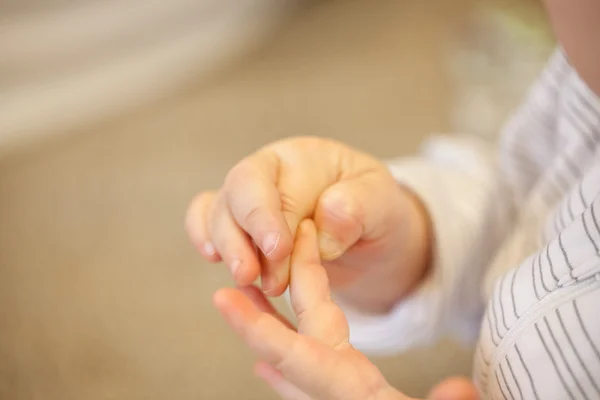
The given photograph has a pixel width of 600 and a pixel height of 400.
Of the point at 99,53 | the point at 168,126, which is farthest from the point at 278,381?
the point at 99,53

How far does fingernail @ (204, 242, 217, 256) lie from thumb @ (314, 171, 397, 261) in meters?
0.06

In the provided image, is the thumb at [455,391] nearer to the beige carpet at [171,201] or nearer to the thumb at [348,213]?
the thumb at [348,213]

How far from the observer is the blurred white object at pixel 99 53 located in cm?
88

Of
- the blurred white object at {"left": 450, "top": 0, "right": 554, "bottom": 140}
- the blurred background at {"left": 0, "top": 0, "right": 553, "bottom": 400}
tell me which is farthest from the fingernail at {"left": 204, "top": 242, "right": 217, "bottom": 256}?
the blurred white object at {"left": 450, "top": 0, "right": 554, "bottom": 140}

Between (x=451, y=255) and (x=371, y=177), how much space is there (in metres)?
0.10

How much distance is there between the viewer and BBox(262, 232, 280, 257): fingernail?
278mm

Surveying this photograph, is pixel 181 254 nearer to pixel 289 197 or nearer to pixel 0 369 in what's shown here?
pixel 0 369

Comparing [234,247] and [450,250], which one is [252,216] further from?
[450,250]

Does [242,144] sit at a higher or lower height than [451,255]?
higher

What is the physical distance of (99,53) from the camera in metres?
0.95

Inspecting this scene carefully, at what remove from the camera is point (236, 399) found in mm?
575

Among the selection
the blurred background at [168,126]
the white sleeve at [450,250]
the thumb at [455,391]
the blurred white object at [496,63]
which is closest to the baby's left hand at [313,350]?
the thumb at [455,391]

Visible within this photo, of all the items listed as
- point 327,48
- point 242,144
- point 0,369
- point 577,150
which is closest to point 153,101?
point 242,144

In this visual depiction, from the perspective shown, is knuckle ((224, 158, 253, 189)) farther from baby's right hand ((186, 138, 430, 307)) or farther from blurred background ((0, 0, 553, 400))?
blurred background ((0, 0, 553, 400))
